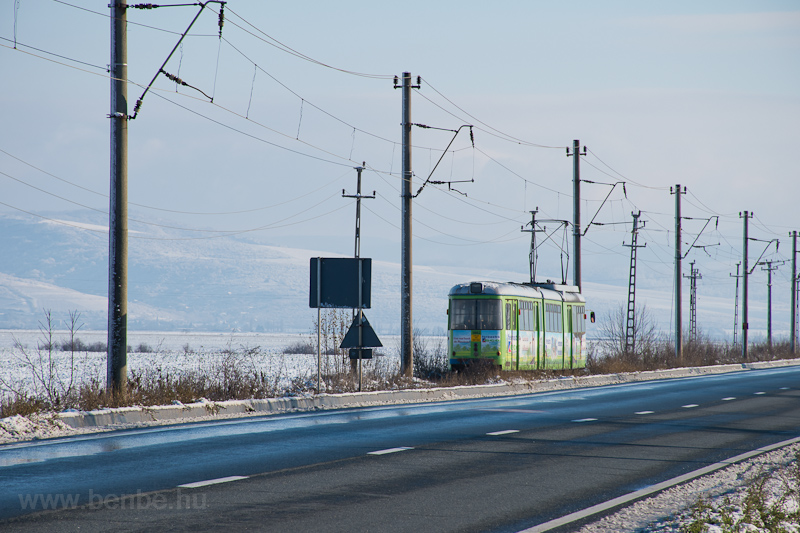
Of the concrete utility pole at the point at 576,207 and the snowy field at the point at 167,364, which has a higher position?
the concrete utility pole at the point at 576,207

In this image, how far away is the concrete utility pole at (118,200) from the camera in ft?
54.3

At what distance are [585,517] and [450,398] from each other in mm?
15413

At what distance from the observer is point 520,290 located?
33656 mm

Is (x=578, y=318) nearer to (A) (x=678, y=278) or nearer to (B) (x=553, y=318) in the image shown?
(B) (x=553, y=318)

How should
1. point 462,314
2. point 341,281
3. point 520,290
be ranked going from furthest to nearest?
point 520,290 < point 462,314 < point 341,281

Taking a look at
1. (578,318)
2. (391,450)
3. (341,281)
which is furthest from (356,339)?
(578,318)

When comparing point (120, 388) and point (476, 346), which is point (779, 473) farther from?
point (476, 346)

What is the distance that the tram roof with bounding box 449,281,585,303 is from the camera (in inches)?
1272

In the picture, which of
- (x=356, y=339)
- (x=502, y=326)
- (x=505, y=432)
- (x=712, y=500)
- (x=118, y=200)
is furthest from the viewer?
(x=502, y=326)

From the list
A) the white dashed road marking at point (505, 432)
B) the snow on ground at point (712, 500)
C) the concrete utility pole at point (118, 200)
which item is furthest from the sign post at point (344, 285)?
the snow on ground at point (712, 500)

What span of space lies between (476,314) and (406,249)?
6141mm

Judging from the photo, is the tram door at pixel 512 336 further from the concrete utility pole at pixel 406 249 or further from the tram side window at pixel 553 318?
the concrete utility pole at pixel 406 249

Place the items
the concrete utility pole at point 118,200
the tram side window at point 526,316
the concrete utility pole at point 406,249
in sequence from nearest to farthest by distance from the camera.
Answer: the concrete utility pole at point 118,200, the concrete utility pole at point 406,249, the tram side window at point 526,316

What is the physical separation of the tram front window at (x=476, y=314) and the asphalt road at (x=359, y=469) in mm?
13273
